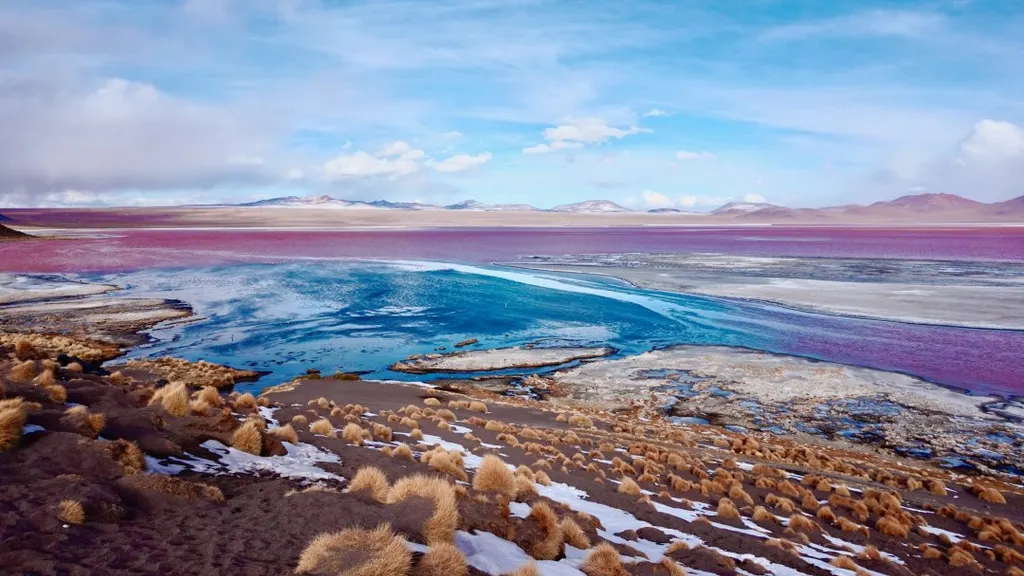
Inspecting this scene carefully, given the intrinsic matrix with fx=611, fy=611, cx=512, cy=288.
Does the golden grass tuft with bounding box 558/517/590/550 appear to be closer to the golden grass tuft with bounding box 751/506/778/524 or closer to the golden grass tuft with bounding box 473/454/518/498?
the golden grass tuft with bounding box 473/454/518/498

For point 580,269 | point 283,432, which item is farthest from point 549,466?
point 580,269

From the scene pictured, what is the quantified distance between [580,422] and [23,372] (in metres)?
11.4

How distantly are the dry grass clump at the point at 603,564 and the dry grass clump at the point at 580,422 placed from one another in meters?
8.94

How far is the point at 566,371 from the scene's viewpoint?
22375 mm

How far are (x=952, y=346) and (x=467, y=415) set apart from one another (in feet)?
67.7

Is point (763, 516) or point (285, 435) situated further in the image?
point (763, 516)

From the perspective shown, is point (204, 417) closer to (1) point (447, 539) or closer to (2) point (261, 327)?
(1) point (447, 539)

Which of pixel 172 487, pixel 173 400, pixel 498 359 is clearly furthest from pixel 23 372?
pixel 498 359

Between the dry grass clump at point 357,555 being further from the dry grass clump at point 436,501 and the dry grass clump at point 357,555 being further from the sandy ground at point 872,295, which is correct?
the sandy ground at point 872,295

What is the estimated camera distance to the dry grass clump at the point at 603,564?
6199mm

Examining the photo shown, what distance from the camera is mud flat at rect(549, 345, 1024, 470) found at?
15305 mm

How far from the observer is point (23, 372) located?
9164 mm

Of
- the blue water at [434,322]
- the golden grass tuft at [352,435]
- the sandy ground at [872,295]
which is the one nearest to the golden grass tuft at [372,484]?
the golden grass tuft at [352,435]

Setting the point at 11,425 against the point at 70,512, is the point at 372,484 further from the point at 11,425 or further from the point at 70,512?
the point at 11,425
